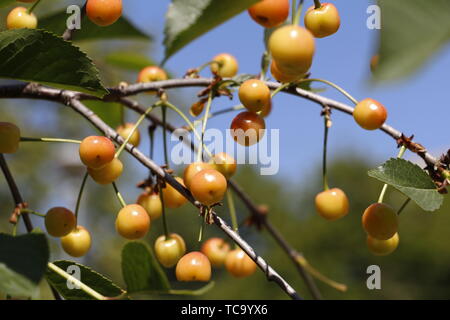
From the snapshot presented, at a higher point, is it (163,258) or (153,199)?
(153,199)

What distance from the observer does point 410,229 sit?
18141 millimetres

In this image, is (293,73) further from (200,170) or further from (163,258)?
(163,258)

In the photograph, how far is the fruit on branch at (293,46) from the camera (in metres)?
0.42

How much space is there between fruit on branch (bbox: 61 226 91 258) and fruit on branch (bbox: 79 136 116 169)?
0.53ft

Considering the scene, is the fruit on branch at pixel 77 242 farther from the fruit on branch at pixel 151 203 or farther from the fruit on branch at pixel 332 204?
the fruit on branch at pixel 332 204

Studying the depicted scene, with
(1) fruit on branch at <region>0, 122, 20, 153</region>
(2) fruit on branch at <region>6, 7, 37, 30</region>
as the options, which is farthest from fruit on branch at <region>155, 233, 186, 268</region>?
(2) fruit on branch at <region>6, 7, 37, 30</region>

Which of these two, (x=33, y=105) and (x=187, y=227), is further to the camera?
(x=187, y=227)

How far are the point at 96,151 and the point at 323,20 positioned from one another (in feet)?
1.00

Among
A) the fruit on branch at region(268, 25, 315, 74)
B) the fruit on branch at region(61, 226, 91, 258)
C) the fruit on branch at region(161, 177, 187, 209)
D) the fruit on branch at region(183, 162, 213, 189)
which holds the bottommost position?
the fruit on branch at region(268, 25, 315, 74)

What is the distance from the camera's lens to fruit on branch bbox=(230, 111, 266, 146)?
2.21 feet

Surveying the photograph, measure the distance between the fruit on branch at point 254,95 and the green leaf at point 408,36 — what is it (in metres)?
0.42

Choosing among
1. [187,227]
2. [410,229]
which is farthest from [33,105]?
[410,229]

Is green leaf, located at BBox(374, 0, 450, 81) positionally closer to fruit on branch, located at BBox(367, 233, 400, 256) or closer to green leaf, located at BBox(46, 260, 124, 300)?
green leaf, located at BBox(46, 260, 124, 300)
